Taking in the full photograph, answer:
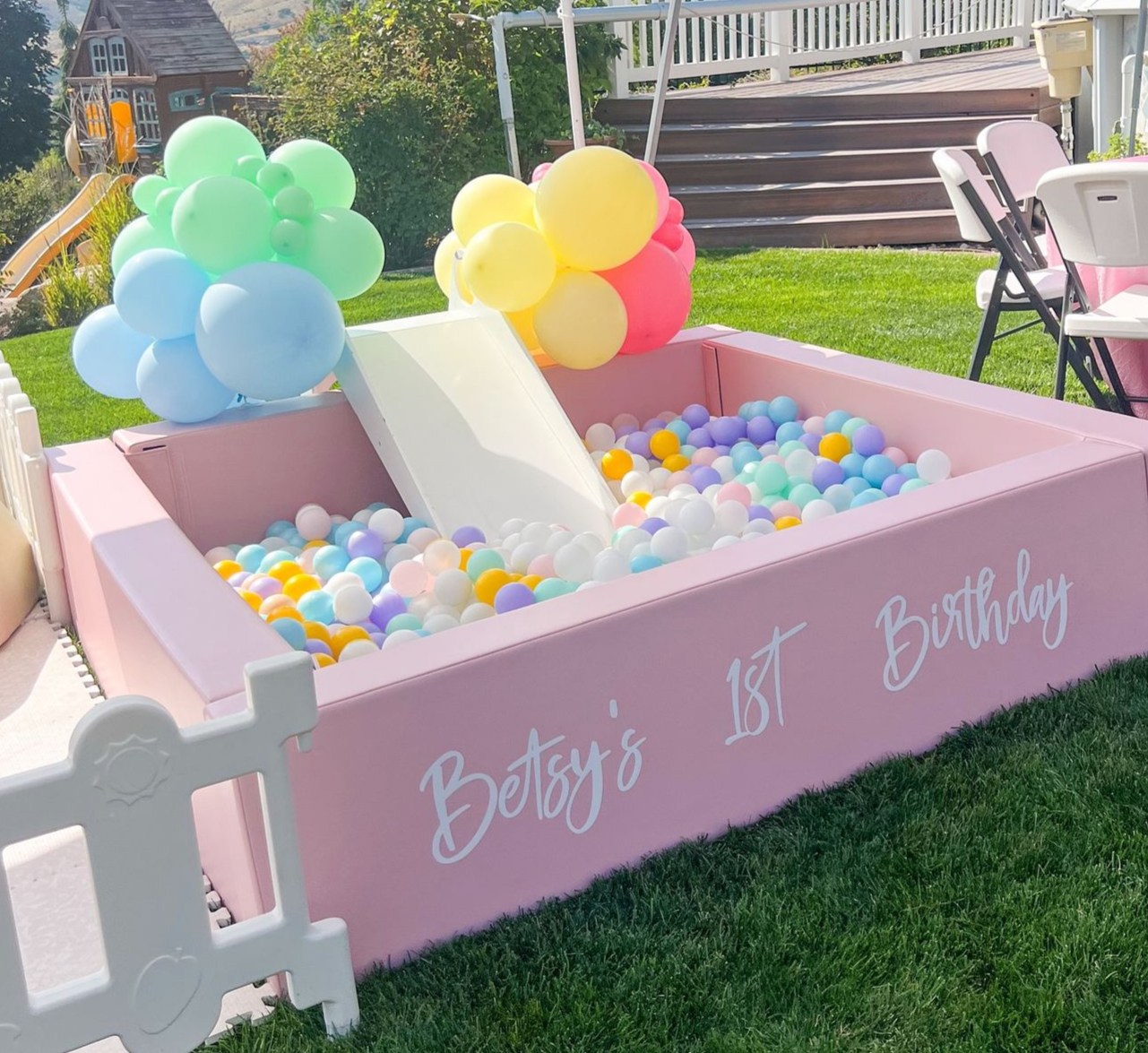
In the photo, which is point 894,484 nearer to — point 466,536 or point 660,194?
point 466,536

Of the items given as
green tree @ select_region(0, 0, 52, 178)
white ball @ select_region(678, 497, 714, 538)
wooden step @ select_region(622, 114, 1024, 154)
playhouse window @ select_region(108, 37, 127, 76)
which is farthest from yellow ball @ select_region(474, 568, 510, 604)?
playhouse window @ select_region(108, 37, 127, 76)

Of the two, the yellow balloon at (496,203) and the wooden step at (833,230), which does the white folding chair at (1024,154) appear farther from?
the wooden step at (833,230)

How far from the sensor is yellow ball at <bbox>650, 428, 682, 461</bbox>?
3.24 m

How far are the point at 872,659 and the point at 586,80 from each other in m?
7.00

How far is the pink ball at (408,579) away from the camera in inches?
98.9

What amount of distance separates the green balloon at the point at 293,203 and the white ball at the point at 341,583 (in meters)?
0.90

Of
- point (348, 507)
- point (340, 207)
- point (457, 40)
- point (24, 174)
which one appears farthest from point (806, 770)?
point (24, 174)

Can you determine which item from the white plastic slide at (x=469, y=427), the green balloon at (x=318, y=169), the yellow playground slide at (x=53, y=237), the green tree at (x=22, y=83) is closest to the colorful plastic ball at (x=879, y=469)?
the white plastic slide at (x=469, y=427)

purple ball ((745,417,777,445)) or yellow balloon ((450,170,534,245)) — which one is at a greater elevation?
yellow balloon ((450,170,534,245))

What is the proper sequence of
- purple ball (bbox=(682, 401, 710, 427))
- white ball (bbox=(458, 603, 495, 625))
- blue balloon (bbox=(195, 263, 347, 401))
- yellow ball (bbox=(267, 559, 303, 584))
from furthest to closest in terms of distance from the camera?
purple ball (bbox=(682, 401, 710, 427)) < blue balloon (bbox=(195, 263, 347, 401)) < yellow ball (bbox=(267, 559, 303, 584)) < white ball (bbox=(458, 603, 495, 625))

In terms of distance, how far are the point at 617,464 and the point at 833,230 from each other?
4657mm

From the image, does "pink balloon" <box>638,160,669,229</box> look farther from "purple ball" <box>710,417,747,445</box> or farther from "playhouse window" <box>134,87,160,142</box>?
"playhouse window" <box>134,87,160,142</box>

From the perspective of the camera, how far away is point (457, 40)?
8078mm

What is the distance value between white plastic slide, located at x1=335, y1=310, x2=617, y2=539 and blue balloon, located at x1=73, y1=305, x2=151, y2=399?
1.57 ft
